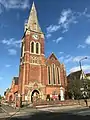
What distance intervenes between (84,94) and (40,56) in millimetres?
17739

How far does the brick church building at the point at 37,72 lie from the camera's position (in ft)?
145

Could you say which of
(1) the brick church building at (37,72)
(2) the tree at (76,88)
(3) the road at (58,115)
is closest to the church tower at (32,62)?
(1) the brick church building at (37,72)

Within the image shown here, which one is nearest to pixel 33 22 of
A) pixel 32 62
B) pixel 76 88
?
pixel 32 62

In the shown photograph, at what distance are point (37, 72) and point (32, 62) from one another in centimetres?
344

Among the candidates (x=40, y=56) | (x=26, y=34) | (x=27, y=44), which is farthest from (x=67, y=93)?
(x=26, y=34)

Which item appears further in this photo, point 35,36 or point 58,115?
point 35,36

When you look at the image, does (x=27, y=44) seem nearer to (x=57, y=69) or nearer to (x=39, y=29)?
(x=39, y=29)

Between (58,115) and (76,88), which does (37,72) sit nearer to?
(76,88)

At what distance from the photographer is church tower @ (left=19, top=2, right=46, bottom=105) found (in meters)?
44.0

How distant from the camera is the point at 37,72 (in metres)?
46.8

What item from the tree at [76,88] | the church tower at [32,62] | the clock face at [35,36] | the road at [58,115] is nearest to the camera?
the road at [58,115]

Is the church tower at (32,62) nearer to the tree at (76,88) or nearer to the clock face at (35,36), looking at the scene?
the clock face at (35,36)

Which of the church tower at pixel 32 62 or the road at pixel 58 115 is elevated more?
the church tower at pixel 32 62

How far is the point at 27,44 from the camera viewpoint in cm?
4947
